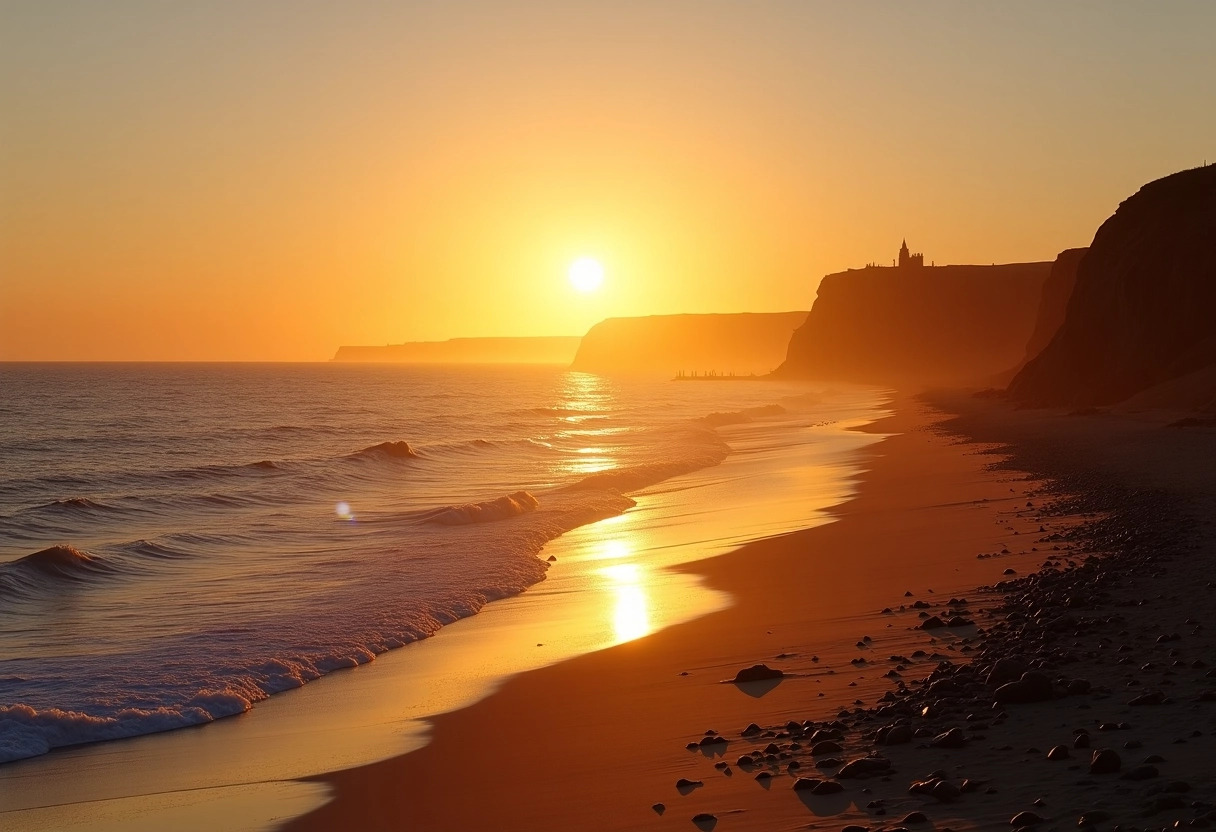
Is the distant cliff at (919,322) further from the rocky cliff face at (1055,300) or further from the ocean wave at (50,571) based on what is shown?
the ocean wave at (50,571)

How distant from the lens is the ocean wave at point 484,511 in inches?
864

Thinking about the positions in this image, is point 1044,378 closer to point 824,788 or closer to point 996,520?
point 996,520

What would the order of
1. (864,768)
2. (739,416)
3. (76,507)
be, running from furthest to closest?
1. (739,416)
2. (76,507)
3. (864,768)

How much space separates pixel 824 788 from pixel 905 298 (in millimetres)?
165392

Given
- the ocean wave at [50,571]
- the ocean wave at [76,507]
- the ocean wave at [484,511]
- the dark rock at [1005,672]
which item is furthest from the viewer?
the ocean wave at [76,507]

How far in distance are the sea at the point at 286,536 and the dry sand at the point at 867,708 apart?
6.58 ft

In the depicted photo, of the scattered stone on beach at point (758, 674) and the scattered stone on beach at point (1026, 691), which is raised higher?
the scattered stone on beach at point (1026, 691)

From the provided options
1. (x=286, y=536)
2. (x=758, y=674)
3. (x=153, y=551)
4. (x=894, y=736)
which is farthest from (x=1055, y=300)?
(x=894, y=736)

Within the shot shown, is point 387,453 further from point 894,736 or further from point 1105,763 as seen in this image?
point 1105,763

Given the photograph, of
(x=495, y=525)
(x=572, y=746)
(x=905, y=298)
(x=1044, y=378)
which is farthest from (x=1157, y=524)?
(x=905, y=298)

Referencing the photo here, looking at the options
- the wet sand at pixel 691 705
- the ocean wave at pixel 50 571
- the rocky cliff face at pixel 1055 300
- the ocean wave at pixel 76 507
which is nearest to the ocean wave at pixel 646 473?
the ocean wave at pixel 76 507

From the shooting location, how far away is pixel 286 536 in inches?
817

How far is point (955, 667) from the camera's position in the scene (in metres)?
7.82

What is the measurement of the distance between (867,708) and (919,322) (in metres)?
162
